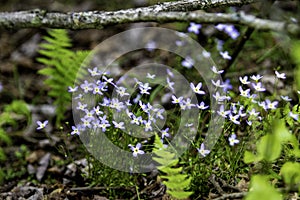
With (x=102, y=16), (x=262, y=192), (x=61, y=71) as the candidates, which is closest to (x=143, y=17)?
(x=102, y=16)

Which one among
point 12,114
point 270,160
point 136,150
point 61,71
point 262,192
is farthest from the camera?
point 12,114

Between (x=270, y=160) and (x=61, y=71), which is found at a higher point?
(x=61, y=71)

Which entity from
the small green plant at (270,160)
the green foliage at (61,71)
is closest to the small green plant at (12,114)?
the green foliage at (61,71)

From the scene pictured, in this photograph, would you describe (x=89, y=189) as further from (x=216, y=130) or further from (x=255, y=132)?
(x=255, y=132)

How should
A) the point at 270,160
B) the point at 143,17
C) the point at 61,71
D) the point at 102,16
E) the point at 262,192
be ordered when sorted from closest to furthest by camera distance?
the point at 262,192, the point at 270,160, the point at 143,17, the point at 102,16, the point at 61,71

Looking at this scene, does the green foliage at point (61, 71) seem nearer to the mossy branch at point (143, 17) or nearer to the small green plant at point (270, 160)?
the mossy branch at point (143, 17)

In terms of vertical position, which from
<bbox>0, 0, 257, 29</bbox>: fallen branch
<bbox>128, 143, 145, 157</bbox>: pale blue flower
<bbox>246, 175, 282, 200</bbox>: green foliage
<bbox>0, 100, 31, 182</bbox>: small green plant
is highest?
<bbox>0, 0, 257, 29</bbox>: fallen branch

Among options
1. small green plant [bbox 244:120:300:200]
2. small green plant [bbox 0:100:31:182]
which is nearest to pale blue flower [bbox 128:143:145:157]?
small green plant [bbox 244:120:300:200]

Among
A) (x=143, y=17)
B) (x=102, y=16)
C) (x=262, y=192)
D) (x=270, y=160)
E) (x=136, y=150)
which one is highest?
(x=102, y=16)

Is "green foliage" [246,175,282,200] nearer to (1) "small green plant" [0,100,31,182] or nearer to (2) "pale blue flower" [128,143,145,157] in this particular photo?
(2) "pale blue flower" [128,143,145,157]

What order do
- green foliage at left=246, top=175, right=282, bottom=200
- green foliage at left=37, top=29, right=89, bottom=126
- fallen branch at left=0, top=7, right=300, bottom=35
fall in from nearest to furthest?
green foliage at left=246, top=175, right=282, bottom=200 < fallen branch at left=0, top=7, right=300, bottom=35 < green foliage at left=37, top=29, right=89, bottom=126

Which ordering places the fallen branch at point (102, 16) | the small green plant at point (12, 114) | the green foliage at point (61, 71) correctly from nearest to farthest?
the fallen branch at point (102, 16)
the small green plant at point (12, 114)
the green foliage at point (61, 71)

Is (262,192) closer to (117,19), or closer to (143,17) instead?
(143,17)
